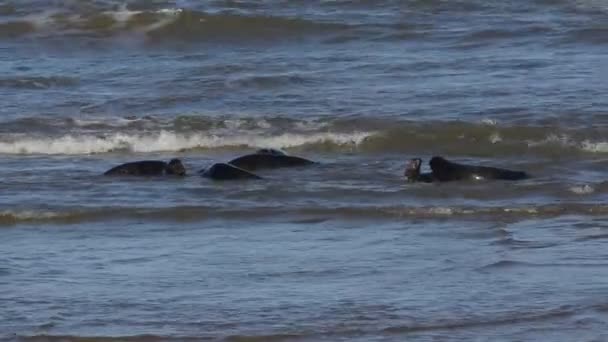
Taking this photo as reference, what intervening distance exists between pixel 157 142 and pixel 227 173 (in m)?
2.82

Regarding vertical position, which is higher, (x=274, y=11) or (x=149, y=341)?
(x=274, y=11)

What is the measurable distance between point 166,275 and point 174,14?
15299 mm

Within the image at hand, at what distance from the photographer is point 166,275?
8.55 m

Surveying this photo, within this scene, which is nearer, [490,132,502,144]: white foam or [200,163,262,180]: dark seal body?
[200,163,262,180]: dark seal body

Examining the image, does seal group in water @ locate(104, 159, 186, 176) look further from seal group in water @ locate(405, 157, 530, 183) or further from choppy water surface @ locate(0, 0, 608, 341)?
seal group in water @ locate(405, 157, 530, 183)

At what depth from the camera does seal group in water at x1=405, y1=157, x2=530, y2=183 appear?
1188 cm

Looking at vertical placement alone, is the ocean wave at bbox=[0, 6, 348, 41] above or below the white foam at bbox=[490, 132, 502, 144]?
above

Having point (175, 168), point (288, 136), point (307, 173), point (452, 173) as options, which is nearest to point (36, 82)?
point (288, 136)

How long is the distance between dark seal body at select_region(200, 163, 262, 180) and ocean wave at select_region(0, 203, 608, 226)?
1.33 metres

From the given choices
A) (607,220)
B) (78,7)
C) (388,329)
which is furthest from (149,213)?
(78,7)

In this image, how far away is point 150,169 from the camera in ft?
41.4

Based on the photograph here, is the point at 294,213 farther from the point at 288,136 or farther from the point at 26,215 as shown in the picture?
the point at 288,136

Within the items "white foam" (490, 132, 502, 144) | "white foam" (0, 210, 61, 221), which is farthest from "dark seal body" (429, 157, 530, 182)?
"white foam" (0, 210, 61, 221)

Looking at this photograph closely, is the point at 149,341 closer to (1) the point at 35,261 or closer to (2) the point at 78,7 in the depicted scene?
(1) the point at 35,261
